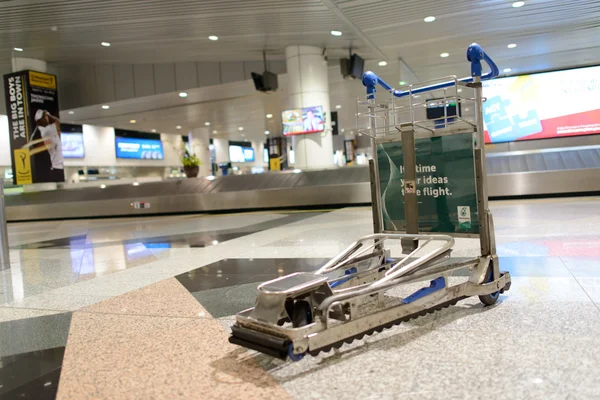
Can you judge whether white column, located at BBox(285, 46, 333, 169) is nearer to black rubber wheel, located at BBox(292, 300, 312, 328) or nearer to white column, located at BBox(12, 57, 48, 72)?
white column, located at BBox(12, 57, 48, 72)

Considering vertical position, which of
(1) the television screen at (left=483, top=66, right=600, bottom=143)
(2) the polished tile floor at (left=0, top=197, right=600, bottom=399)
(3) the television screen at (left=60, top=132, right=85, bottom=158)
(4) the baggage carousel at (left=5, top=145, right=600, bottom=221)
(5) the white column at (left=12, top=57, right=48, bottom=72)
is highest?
(5) the white column at (left=12, top=57, right=48, bottom=72)

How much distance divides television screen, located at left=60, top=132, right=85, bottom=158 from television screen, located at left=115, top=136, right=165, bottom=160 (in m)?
2.28

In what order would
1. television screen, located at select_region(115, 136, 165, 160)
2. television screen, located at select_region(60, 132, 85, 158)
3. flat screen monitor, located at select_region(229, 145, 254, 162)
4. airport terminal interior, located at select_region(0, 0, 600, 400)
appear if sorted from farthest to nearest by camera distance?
flat screen monitor, located at select_region(229, 145, 254, 162)
television screen, located at select_region(115, 136, 165, 160)
television screen, located at select_region(60, 132, 85, 158)
airport terminal interior, located at select_region(0, 0, 600, 400)

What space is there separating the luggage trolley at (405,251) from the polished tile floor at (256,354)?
0.15 meters

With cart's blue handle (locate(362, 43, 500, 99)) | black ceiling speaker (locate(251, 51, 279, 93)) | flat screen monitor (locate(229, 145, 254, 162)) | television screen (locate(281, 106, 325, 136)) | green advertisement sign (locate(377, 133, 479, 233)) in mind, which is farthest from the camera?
flat screen monitor (locate(229, 145, 254, 162))

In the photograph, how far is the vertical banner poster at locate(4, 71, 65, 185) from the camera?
47.7 ft

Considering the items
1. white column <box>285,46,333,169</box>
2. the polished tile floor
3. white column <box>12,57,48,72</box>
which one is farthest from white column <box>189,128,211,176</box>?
the polished tile floor

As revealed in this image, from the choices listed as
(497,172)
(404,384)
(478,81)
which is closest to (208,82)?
(497,172)

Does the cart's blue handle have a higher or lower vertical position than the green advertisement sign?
higher

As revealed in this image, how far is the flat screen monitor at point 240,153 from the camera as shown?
36.4 m

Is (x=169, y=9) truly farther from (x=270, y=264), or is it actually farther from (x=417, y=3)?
(x=270, y=264)

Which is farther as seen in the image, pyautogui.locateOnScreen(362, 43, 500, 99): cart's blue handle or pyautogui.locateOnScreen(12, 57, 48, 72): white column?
pyautogui.locateOnScreen(12, 57, 48, 72): white column

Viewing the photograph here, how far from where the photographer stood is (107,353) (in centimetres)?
236

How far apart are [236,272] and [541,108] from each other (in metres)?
11.8
